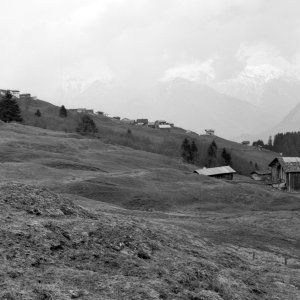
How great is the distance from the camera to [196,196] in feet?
205

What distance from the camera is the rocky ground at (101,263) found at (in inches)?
488

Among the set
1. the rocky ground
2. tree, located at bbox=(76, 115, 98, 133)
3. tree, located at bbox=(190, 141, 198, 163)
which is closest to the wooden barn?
tree, located at bbox=(190, 141, 198, 163)

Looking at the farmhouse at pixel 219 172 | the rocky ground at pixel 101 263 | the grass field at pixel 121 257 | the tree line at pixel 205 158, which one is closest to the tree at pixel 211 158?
the tree line at pixel 205 158

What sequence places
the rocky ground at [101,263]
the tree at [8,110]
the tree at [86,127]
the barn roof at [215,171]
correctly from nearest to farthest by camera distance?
the rocky ground at [101,263]
the barn roof at [215,171]
the tree at [8,110]
the tree at [86,127]

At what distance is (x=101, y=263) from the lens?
573 inches

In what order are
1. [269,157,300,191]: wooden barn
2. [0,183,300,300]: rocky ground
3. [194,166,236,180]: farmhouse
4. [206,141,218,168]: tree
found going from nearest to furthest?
[0,183,300,300]: rocky ground → [269,157,300,191]: wooden barn → [194,166,236,180]: farmhouse → [206,141,218,168]: tree

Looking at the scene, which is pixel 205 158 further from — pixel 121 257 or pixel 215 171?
pixel 121 257

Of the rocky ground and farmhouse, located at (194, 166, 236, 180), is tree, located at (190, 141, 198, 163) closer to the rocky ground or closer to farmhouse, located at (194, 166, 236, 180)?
farmhouse, located at (194, 166, 236, 180)

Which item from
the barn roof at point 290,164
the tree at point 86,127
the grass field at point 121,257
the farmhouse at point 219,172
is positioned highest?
the tree at point 86,127

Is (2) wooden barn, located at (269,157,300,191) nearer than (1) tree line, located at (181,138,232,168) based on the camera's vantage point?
Yes

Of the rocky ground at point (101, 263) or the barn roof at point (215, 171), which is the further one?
the barn roof at point (215, 171)

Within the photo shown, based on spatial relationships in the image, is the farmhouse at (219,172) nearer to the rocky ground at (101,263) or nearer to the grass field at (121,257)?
the grass field at (121,257)

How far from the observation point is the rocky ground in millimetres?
12406

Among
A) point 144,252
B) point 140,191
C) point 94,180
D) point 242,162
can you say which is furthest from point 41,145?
point 242,162
